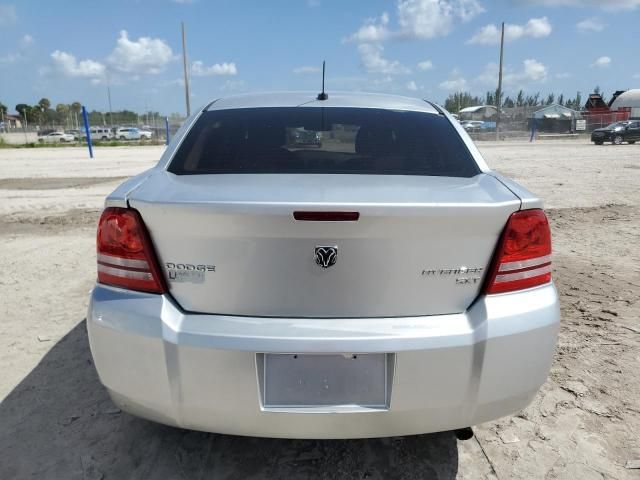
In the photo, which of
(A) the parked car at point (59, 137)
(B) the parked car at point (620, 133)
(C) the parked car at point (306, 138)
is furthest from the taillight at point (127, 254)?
(A) the parked car at point (59, 137)

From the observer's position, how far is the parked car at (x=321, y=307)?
1.62 metres

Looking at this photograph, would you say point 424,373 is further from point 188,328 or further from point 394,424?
point 188,328

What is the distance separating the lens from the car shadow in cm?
207

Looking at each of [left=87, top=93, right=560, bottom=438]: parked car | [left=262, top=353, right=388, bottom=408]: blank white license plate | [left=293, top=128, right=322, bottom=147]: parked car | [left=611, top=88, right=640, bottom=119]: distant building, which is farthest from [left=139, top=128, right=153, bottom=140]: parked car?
[left=611, top=88, right=640, bottom=119]: distant building

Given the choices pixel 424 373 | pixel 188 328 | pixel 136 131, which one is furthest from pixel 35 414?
pixel 136 131

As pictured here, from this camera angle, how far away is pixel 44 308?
3.92 metres

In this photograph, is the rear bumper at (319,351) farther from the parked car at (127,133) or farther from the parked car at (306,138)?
the parked car at (127,133)

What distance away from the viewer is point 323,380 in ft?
5.37

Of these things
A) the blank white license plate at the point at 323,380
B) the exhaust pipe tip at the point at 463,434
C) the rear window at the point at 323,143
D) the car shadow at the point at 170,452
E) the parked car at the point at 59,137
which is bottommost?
the parked car at the point at 59,137

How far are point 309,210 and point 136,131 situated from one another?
200ft

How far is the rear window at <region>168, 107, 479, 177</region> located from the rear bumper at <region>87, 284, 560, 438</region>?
2.30ft

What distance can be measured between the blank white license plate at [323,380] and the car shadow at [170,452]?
60 cm

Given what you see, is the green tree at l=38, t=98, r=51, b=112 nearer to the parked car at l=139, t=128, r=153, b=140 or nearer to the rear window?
the parked car at l=139, t=128, r=153, b=140

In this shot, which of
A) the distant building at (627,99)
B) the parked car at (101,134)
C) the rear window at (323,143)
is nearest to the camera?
the rear window at (323,143)
